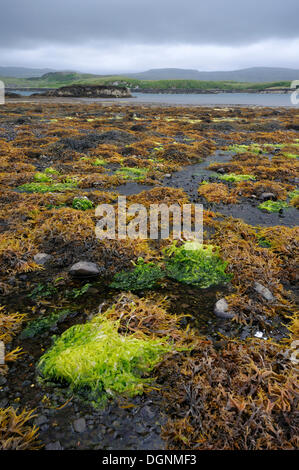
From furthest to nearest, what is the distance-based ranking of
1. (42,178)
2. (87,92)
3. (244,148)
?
(87,92)
(244,148)
(42,178)

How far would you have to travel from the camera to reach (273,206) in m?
8.64

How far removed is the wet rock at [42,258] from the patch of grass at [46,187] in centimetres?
451

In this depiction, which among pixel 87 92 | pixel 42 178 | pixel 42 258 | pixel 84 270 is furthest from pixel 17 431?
pixel 87 92

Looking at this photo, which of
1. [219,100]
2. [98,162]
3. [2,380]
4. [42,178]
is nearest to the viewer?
[2,380]

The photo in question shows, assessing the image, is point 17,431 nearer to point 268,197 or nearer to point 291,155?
point 268,197

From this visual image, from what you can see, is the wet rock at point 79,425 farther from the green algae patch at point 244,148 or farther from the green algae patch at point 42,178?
the green algae patch at point 244,148

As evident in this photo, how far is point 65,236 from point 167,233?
2.41 meters

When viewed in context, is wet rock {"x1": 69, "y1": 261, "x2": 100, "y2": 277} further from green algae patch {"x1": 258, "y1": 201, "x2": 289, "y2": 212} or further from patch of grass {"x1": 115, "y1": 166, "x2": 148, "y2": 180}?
patch of grass {"x1": 115, "y1": 166, "x2": 148, "y2": 180}

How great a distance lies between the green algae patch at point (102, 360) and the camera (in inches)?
115

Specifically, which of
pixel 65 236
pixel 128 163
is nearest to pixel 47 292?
pixel 65 236

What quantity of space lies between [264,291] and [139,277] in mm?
2190

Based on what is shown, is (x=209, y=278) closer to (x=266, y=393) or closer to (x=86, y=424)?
(x=266, y=393)

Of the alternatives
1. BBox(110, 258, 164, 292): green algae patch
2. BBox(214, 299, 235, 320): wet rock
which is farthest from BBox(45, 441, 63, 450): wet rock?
BBox(214, 299, 235, 320): wet rock

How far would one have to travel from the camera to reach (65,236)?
5.94m
